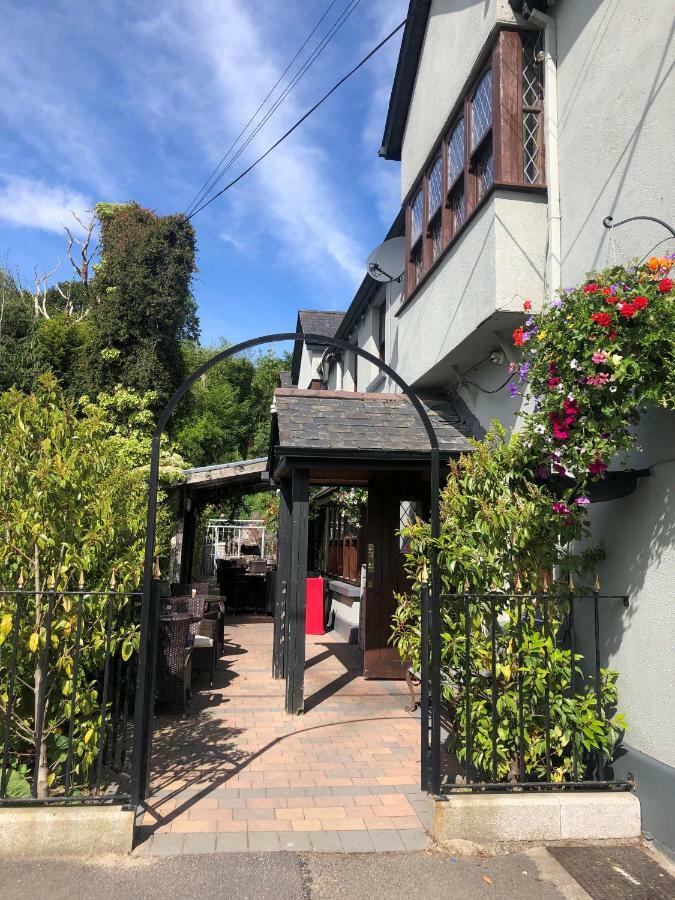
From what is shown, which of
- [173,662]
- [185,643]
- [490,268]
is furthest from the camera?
[185,643]

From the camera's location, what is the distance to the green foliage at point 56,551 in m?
3.87

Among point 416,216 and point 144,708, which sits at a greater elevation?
point 416,216

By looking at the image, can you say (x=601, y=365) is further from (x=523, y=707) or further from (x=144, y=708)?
(x=144, y=708)

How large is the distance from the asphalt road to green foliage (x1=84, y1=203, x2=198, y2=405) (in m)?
14.3

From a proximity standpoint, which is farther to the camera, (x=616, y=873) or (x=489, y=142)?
(x=489, y=142)

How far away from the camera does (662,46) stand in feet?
14.0

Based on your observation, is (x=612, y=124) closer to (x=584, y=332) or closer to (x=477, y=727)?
(x=584, y=332)

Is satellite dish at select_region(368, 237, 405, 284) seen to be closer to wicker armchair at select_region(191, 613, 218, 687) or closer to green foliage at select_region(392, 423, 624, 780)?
wicker armchair at select_region(191, 613, 218, 687)

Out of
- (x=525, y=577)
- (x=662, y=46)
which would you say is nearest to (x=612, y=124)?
(x=662, y=46)

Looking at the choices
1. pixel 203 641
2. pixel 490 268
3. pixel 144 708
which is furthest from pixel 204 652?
pixel 490 268

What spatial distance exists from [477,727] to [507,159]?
497 cm

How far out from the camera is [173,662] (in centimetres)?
630

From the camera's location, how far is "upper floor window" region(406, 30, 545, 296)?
6.13m

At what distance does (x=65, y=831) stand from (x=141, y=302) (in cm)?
1520
